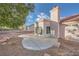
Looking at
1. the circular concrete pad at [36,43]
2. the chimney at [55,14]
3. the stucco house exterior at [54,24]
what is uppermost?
the chimney at [55,14]

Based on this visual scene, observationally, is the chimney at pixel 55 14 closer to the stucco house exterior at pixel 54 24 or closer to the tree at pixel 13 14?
the stucco house exterior at pixel 54 24

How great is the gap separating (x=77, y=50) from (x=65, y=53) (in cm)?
14

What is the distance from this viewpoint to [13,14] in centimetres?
210

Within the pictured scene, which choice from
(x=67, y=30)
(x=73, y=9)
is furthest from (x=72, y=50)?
(x=73, y=9)

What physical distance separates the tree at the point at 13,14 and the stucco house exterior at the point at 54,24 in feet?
0.59

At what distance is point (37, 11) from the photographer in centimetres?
208

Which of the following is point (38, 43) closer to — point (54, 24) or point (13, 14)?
point (54, 24)

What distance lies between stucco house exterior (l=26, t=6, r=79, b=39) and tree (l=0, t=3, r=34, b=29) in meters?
0.18

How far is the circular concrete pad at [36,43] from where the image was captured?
81.8 inches

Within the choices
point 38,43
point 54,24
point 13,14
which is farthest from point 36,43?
point 13,14

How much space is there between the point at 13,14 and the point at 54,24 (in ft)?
1.59

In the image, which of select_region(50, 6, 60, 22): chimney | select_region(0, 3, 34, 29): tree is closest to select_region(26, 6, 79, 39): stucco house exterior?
select_region(50, 6, 60, 22): chimney

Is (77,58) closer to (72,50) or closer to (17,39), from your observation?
(72,50)

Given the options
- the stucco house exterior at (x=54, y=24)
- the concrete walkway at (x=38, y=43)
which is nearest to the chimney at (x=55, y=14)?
the stucco house exterior at (x=54, y=24)
